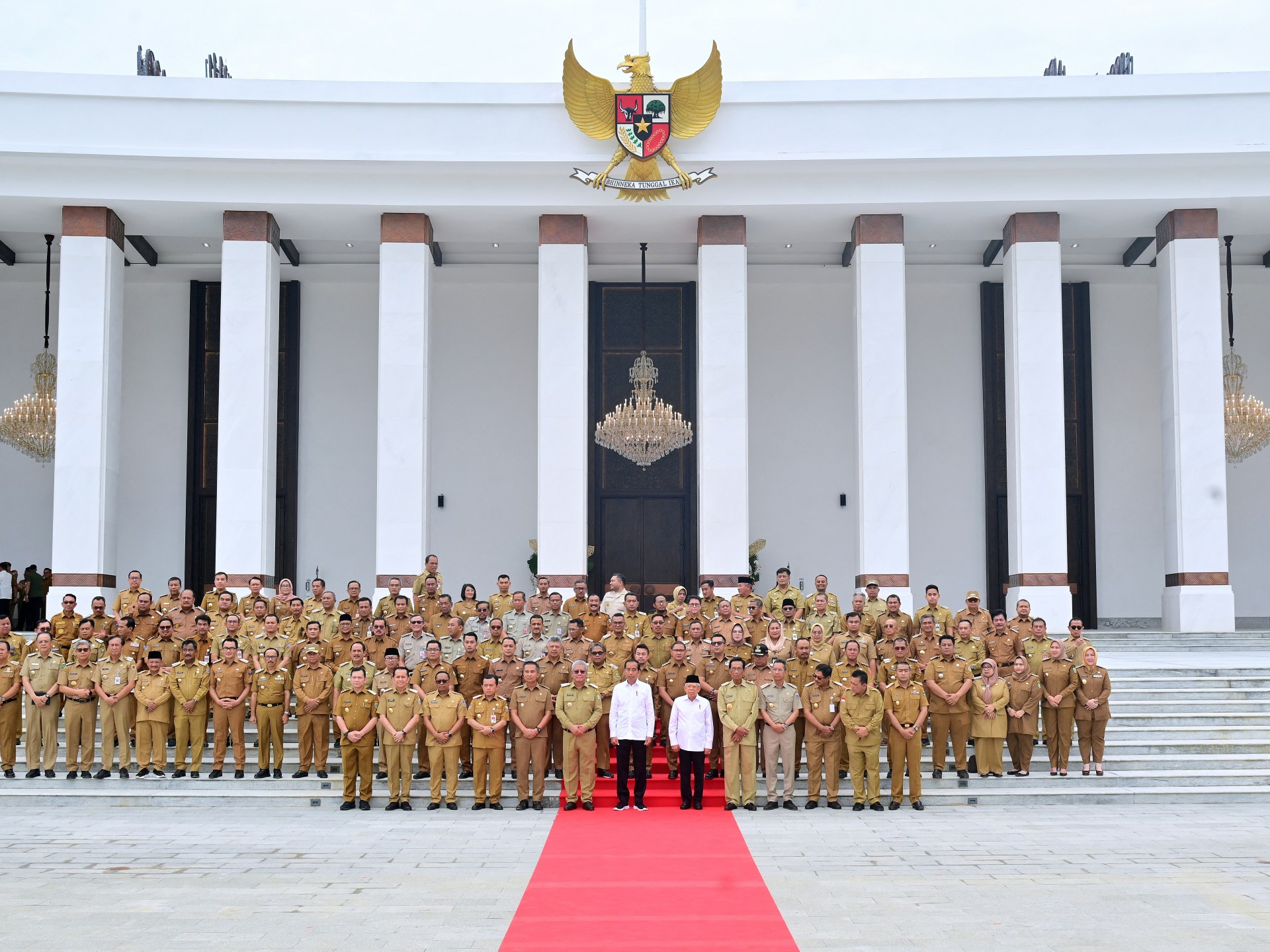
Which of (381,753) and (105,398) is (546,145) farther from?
(381,753)

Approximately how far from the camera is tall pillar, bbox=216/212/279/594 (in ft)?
53.9

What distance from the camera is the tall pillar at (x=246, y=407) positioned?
1642cm

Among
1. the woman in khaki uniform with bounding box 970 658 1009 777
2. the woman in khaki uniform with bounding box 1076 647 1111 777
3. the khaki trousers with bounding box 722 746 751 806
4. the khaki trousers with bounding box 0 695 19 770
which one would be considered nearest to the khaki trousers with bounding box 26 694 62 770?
the khaki trousers with bounding box 0 695 19 770

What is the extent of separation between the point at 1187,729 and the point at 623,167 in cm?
932

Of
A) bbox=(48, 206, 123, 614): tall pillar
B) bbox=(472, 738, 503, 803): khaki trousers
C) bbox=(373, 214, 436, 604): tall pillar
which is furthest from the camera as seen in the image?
bbox=(373, 214, 436, 604): tall pillar

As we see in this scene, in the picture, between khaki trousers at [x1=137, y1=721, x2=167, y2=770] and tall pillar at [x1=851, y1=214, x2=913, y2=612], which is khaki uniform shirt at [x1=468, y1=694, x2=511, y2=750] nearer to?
khaki trousers at [x1=137, y1=721, x2=167, y2=770]

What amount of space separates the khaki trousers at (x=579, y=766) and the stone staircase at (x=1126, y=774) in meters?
0.49

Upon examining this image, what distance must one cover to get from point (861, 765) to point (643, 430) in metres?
7.27

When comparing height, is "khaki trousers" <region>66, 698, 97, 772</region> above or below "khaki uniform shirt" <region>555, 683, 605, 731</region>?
below

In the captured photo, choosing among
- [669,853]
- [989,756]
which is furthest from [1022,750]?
[669,853]

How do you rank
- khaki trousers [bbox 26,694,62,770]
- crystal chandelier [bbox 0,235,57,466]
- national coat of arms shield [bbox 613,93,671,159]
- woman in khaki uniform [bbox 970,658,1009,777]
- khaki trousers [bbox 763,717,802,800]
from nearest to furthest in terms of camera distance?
khaki trousers [bbox 763,717,802,800] → woman in khaki uniform [bbox 970,658,1009,777] → khaki trousers [bbox 26,694,62,770] → national coat of arms shield [bbox 613,93,671,159] → crystal chandelier [bbox 0,235,57,466]

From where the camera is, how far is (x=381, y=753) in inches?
437

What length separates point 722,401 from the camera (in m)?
16.9

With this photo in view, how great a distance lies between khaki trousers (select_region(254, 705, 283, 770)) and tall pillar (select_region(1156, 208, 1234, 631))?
37.3 ft
